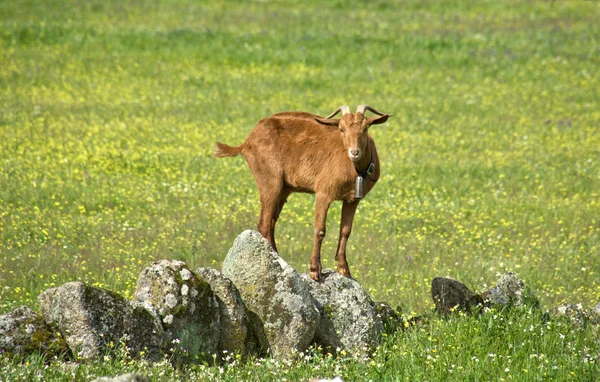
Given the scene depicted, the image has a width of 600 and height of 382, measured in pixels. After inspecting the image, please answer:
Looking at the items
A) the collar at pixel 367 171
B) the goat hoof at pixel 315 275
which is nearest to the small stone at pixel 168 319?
the goat hoof at pixel 315 275

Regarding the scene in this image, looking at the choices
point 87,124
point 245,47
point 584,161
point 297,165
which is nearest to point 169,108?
point 87,124

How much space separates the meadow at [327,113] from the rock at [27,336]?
15 centimetres

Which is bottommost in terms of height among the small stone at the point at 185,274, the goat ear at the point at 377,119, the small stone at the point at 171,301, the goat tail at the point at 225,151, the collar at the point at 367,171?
the small stone at the point at 171,301

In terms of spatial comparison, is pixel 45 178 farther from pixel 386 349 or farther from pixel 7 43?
pixel 7 43

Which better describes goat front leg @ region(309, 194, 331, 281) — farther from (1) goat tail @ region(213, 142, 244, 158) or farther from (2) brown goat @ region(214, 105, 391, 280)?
(1) goat tail @ region(213, 142, 244, 158)

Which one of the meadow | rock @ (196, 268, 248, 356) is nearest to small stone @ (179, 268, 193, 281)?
rock @ (196, 268, 248, 356)

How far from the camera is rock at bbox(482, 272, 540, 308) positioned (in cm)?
1049

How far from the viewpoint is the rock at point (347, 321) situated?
9.70m

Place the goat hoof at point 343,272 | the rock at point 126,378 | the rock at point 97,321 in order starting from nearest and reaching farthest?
the rock at point 126,378 → the rock at point 97,321 → the goat hoof at point 343,272

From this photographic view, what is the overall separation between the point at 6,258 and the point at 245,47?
2196 centimetres

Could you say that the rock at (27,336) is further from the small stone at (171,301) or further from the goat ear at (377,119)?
the goat ear at (377,119)

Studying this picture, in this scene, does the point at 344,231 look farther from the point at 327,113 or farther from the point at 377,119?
the point at 327,113

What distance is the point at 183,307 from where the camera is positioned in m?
8.70

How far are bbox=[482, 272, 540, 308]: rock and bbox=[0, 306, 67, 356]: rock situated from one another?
5371mm
